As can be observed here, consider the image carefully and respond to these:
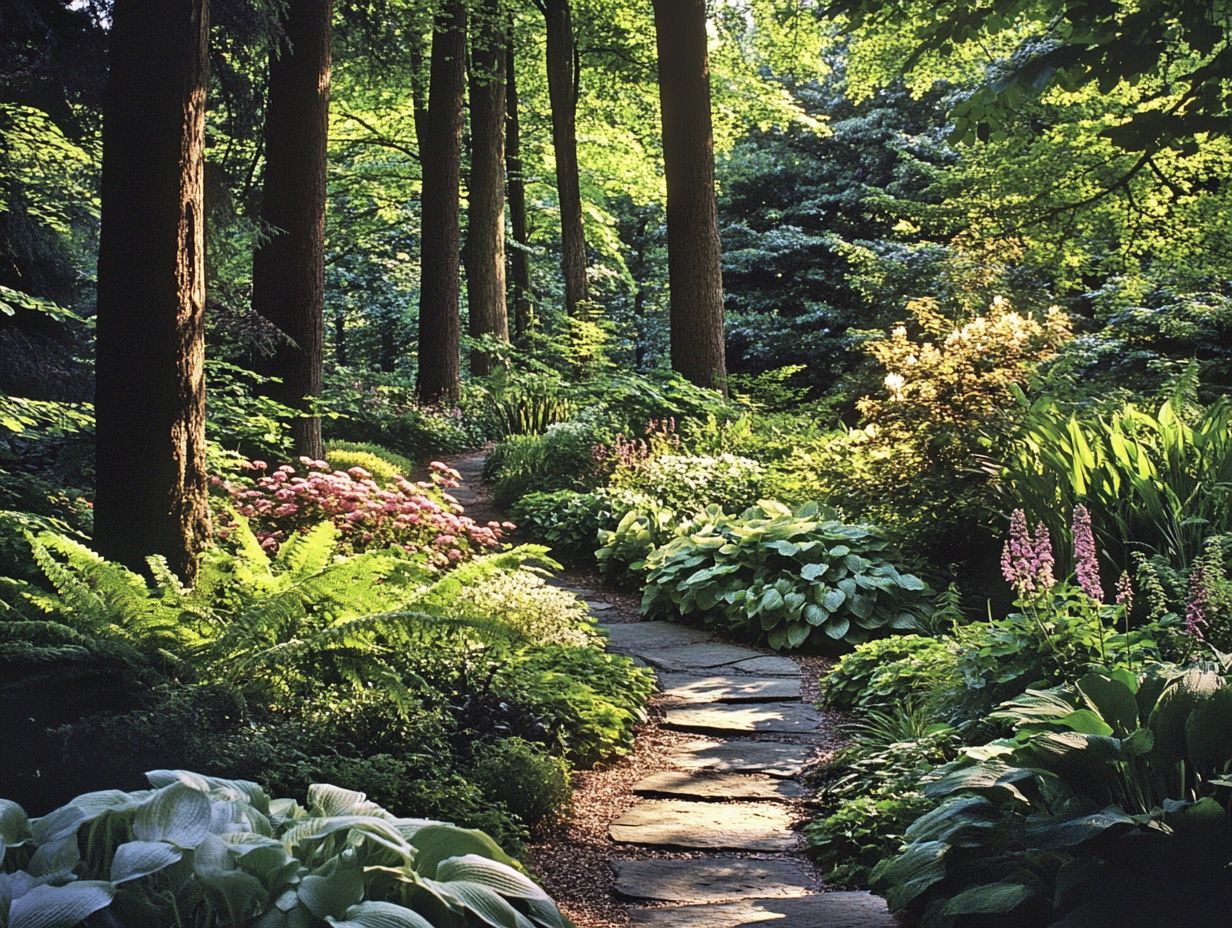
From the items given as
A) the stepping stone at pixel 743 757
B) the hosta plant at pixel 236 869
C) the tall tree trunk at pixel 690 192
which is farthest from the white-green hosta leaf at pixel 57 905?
the tall tree trunk at pixel 690 192

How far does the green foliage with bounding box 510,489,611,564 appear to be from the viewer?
31.4 feet

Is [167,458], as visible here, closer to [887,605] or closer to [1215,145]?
[887,605]

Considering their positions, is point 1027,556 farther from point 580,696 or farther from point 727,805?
point 580,696

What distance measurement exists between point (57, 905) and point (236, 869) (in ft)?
1.15

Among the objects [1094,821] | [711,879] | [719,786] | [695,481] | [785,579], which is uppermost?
[695,481]

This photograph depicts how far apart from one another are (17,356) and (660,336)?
21263 millimetres

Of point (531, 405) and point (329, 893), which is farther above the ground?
point (531, 405)

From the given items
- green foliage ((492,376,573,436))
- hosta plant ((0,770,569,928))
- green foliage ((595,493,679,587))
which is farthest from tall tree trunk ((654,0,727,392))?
hosta plant ((0,770,569,928))

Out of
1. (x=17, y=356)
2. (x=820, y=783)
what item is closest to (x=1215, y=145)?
(x=820, y=783)

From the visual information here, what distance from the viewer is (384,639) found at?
4.96 metres

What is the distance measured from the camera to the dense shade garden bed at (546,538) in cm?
276

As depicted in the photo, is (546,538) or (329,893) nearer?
(329,893)

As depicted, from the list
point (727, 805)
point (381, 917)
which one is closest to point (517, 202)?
point (727, 805)

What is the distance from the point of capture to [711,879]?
148 inches
